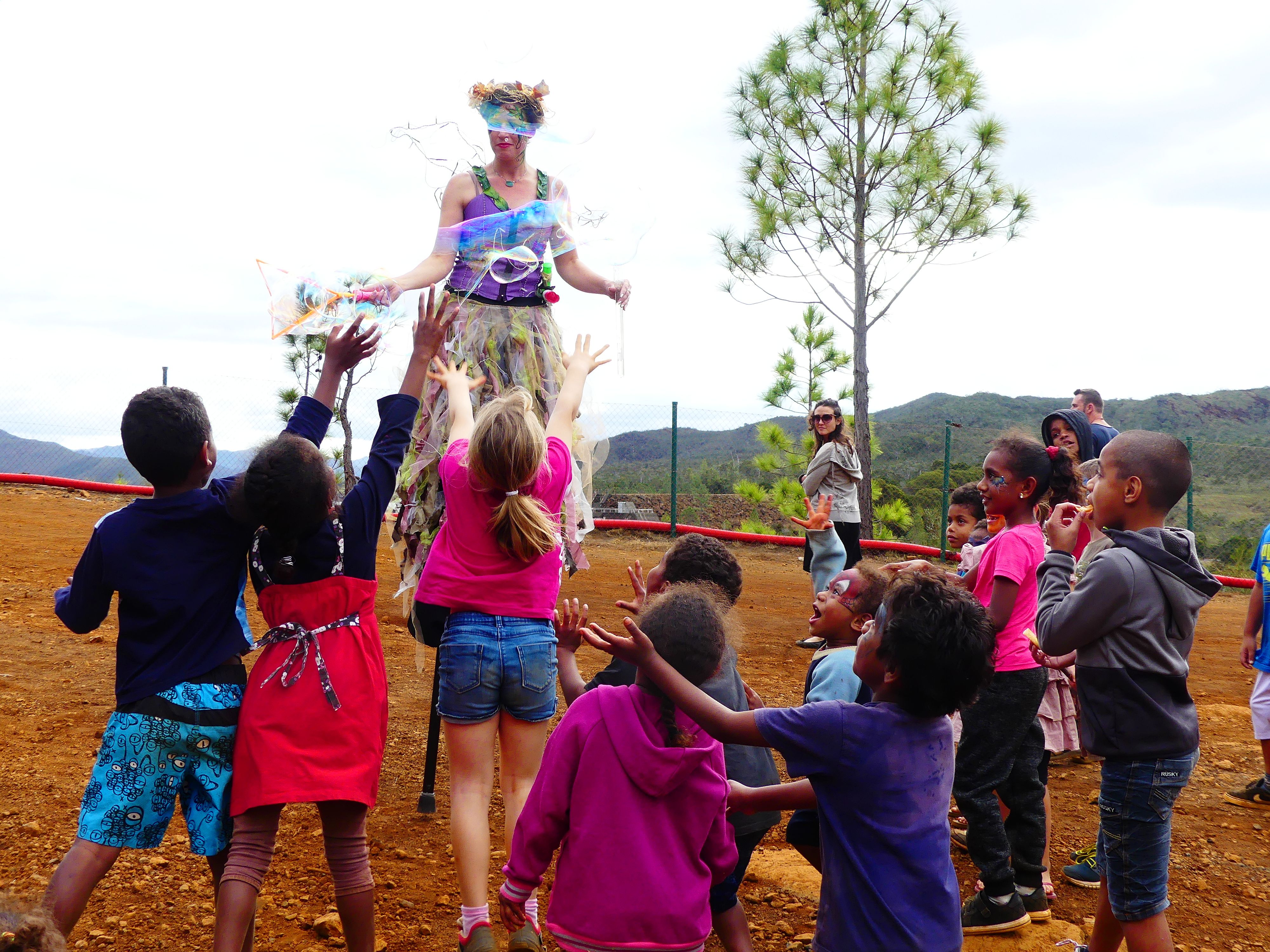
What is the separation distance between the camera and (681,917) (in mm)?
1907

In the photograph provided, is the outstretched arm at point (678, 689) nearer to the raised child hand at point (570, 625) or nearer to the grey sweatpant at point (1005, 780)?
the raised child hand at point (570, 625)

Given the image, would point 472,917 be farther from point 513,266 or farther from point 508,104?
point 508,104

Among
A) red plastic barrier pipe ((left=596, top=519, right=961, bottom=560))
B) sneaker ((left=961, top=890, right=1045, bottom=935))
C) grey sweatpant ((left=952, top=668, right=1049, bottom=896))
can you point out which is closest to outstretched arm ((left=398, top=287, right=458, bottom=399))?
grey sweatpant ((left=952, top=668, right=1049, bottom=896))

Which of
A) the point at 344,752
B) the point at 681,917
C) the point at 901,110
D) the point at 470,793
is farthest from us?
the point at 901,110

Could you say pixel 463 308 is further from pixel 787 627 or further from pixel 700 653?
pixel 787 627

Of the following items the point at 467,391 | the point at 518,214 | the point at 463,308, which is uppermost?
the point at 518,214

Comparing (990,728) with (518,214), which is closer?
(990,728)

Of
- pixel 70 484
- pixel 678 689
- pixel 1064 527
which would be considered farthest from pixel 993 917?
pixel 70 484

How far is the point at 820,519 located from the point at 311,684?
499cm

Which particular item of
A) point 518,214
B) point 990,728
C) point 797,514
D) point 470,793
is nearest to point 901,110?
point 797,514

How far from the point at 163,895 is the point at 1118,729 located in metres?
2.83

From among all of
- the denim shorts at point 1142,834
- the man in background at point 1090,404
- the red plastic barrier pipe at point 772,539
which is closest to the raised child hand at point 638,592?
the denim shorts at point 1142,834

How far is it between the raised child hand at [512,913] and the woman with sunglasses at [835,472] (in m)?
5.52

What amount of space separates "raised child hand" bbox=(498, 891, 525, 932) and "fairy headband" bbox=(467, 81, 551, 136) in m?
2.59
